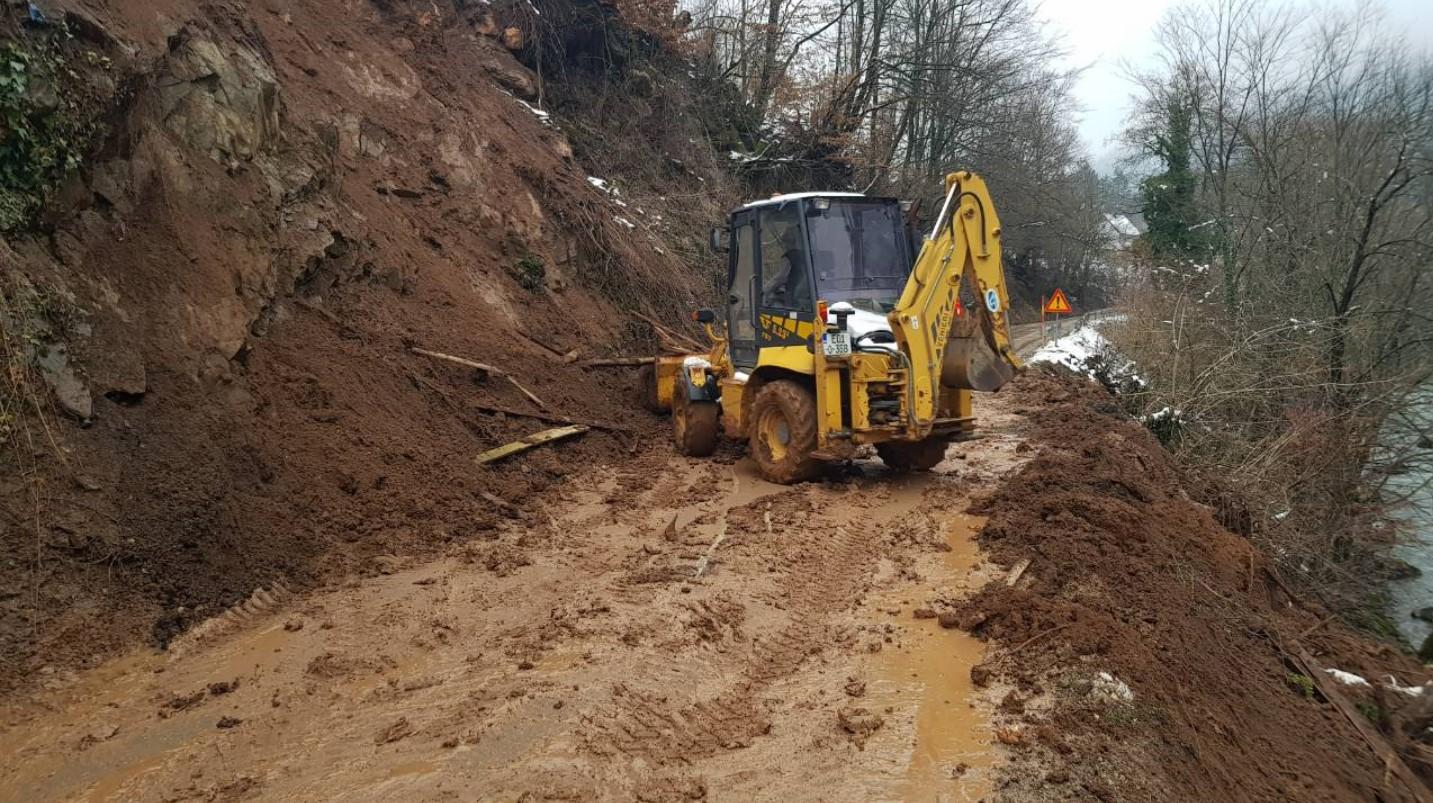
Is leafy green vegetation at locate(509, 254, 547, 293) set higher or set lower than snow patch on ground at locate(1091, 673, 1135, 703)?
higher

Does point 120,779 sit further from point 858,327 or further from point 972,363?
point 972,363

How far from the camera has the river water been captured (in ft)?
27.8

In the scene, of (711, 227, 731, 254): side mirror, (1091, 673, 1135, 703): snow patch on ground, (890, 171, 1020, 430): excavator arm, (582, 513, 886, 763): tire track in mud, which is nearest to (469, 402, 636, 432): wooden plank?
(711, 227, 731, 254): side mirror

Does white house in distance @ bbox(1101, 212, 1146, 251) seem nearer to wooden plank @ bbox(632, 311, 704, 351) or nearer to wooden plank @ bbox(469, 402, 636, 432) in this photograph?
wooden plank @ bbox(632, 311, 704, 351)

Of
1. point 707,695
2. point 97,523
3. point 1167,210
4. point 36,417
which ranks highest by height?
point 1167,210

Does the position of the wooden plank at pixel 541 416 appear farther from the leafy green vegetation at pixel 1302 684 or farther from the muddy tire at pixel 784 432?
the leafy green vegetation at pixel 1302 684

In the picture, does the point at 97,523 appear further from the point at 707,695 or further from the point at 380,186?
the point at 380,186

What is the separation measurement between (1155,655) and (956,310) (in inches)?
171

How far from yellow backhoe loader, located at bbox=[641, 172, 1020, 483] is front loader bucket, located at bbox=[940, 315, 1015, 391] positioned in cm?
1

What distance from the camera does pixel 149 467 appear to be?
5590mm

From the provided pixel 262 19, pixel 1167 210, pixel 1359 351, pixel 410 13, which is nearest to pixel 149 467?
pixel 262 19

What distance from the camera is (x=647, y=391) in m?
11.6

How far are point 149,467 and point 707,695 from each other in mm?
3777

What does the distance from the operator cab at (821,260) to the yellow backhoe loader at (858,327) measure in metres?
0.01
